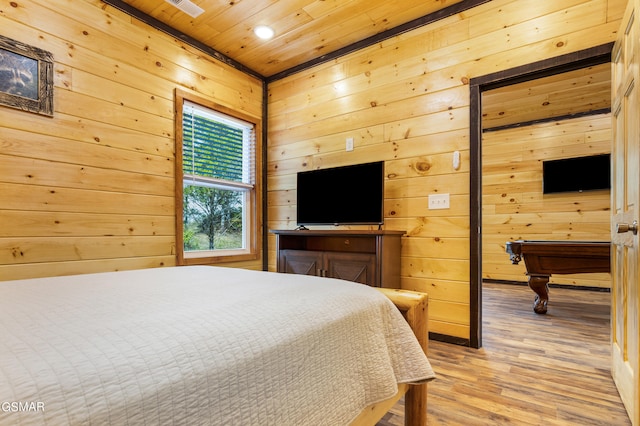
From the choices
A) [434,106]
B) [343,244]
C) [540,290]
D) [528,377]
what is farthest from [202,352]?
[540,290]

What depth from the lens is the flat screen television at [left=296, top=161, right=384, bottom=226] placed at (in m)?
2.83

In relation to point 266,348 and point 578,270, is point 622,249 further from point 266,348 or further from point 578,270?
point 266,348

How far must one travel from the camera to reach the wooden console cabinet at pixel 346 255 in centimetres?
261

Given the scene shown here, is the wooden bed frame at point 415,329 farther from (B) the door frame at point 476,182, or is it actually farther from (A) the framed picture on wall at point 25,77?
(A) the framed picture on wall at point 25,77

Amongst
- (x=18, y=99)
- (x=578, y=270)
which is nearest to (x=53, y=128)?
(x=18, y=99)

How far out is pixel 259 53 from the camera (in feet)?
11.0

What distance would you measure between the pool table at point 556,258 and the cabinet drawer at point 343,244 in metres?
1.62

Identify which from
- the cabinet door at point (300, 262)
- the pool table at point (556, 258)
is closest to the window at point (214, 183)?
the cabinet door at point (300, 262)

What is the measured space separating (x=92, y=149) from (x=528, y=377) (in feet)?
10.8

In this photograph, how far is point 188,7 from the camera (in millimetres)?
2643

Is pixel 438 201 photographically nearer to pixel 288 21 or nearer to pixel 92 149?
pixel 288 21

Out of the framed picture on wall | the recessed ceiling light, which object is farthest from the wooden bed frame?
the recessed ceiling light

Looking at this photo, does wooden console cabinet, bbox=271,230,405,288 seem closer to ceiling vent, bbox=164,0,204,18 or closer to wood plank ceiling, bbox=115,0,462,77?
wood plank ceiling, bbox=115,0,462,77

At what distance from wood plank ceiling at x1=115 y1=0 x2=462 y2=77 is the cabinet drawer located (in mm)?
1870
